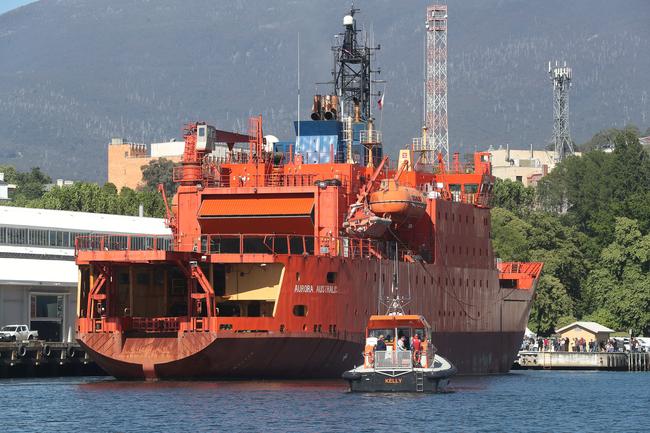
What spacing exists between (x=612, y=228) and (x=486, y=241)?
4001cm

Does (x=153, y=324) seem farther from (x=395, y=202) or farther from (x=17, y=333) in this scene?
(x=17, y=333)

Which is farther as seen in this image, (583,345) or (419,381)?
(583,345)

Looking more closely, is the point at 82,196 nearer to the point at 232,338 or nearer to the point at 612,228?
the point at 612,228

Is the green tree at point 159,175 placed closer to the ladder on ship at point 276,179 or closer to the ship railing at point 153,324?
the ladder on ship at point 276,179

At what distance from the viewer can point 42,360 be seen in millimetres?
71938

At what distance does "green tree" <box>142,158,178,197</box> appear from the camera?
186 metres

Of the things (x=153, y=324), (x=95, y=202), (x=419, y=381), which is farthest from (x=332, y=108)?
(x=95, y=202)

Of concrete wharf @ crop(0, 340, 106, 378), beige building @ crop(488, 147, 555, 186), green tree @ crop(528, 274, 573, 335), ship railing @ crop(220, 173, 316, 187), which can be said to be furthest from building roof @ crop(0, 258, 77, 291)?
beige building @ crop(488, 147, 555, 186)

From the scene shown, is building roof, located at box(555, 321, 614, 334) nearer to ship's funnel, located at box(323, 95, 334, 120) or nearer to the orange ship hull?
ship's funnel, located at box(323, 95, 334, 120)

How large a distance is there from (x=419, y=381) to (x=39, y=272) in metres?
30.9

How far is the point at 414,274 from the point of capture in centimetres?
7069

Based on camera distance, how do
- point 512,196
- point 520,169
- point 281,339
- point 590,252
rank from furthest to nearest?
point 520,169, point 512,196, point 590,252, point 281,339

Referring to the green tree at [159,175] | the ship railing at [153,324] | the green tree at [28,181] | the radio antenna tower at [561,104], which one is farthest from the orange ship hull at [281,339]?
the green tree at [159,175]

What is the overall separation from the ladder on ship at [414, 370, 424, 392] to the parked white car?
24.4 metres
